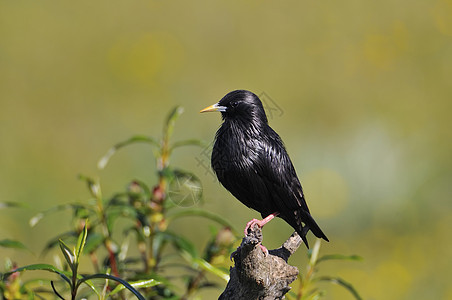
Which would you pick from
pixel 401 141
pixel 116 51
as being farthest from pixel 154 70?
pixel 401 141

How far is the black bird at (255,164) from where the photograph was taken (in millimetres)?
2717

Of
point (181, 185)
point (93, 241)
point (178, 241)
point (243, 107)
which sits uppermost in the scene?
point (243, 107)

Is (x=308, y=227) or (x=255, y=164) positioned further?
(x=308, y=227)

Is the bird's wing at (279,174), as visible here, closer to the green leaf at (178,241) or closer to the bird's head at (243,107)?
the bird's head at (243,107)

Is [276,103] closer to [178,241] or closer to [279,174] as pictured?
[178,241]

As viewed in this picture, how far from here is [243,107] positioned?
2840mm

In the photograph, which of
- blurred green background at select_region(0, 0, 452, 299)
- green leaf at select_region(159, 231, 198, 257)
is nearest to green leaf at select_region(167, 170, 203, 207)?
green leaf at select_region(159, 231, 198, 257)

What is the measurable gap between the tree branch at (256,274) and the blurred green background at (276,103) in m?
3.47

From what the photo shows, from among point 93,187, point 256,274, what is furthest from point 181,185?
point 256,274

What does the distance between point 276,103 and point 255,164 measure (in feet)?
14.5

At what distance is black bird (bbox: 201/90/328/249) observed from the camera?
2717 millimetres

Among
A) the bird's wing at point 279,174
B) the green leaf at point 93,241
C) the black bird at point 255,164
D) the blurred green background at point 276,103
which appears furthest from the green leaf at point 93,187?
the blurred green background at point 276,103

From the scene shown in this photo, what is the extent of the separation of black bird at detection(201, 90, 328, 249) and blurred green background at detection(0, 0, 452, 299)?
3212 mm

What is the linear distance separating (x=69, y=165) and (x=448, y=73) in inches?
174
